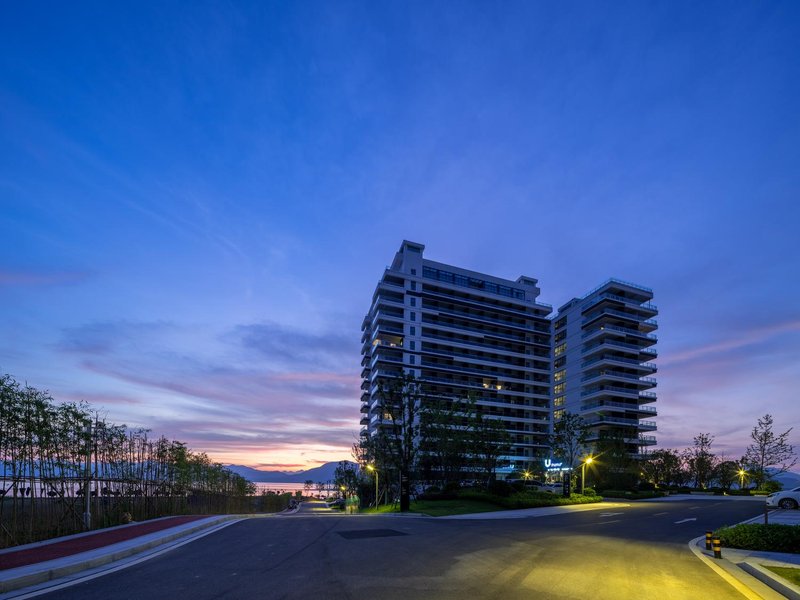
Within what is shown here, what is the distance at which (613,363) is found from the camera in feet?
303

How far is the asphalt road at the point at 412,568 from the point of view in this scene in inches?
367

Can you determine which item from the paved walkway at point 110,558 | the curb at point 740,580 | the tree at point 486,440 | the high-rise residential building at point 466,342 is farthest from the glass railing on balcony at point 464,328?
the curb at point 740,580

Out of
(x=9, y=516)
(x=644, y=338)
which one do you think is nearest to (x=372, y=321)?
(x=644, y=338)

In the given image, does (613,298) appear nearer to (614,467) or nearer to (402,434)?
(614,467)

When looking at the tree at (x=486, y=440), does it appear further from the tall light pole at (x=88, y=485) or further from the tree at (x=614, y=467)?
the tall light pole at (x=88, y=485)

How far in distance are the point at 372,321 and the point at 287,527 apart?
276 ft

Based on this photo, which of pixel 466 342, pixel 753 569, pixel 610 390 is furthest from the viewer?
pixel 466 342

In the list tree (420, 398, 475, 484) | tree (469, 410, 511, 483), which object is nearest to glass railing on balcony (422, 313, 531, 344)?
tree (420, 398, 475, 484)

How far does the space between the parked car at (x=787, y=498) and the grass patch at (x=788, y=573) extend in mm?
20572

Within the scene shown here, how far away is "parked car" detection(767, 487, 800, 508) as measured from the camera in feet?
92.2

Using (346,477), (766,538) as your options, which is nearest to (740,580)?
(766,538)

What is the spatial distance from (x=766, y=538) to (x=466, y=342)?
8758 centimetres

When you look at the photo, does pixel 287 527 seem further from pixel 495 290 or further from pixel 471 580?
pixel 495 290

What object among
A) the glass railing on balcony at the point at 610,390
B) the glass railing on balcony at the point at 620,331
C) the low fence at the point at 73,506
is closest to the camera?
the low fence at the point at 73,506
